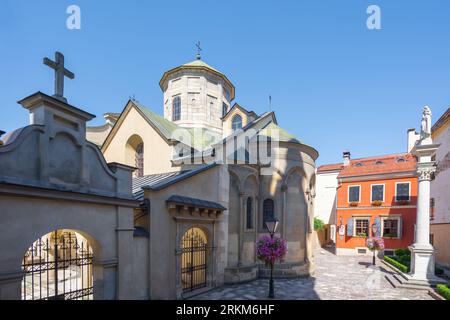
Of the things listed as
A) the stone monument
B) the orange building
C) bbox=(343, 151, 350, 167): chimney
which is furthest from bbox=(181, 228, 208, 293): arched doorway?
bbox=(343, 151, 350, 167): chimney

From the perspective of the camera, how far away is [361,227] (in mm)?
26859

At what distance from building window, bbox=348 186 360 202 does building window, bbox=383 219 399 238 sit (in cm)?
337

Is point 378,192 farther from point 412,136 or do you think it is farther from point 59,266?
point 59,266

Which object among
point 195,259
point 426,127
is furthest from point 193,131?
point 426,127

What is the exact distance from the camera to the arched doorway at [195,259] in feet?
38.2

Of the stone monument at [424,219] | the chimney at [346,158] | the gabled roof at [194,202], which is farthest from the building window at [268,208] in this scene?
the chimney at [346,158]

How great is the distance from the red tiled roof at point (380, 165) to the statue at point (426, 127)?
40.7 ft

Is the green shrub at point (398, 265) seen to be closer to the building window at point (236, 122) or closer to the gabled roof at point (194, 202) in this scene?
the gabled roof at point (194, 202)

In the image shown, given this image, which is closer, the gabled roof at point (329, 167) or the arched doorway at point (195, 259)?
the arched doorway at point (195, 259)

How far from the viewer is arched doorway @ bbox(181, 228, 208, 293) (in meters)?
11.6

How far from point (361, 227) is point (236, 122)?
18.1 meters

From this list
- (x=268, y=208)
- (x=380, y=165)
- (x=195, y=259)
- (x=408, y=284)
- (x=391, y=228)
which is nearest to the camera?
(x=195, y=259)

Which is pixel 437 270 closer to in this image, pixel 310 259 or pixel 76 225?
pixel 310 259

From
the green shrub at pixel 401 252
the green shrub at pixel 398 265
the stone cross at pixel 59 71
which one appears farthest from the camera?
the green shrub at pixel 401 252
